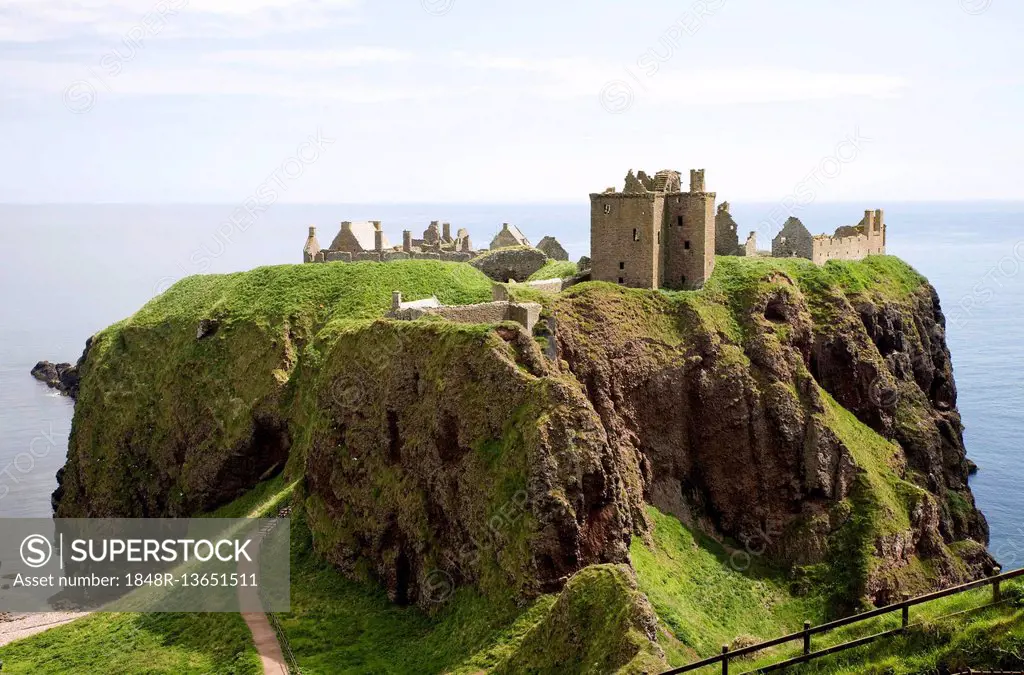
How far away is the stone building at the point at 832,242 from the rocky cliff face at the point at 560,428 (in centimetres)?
180

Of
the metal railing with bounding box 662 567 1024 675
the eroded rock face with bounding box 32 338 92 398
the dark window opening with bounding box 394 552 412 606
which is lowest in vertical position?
the eroded rock face with bounding box 32 338 92 398

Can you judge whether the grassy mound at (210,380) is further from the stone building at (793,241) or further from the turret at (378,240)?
the stone building at (793,241)

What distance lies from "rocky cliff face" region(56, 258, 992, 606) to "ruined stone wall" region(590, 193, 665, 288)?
219 centimetres

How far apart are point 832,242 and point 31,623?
60.0 metres

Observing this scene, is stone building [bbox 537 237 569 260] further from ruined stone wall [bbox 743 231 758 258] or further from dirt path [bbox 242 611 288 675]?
dirt path [bbox 242 611 288 675]

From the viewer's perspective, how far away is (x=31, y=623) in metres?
68.9

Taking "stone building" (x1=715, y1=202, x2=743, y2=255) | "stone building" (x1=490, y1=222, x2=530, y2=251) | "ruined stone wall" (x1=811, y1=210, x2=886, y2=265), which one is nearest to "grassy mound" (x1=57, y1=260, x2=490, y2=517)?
"stone building" (x1=490, y1=222, x2=530, y2=251)

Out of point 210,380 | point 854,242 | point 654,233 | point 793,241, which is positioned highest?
point 654,233

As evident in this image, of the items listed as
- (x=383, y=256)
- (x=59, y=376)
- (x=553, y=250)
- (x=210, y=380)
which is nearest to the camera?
(x=210, y=380)

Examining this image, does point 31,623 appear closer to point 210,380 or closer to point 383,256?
point 210,380

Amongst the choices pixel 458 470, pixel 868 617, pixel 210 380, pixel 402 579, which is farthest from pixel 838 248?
pixel 868 617

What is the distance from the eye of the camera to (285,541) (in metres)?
60.7

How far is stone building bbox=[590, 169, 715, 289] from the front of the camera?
228 feet

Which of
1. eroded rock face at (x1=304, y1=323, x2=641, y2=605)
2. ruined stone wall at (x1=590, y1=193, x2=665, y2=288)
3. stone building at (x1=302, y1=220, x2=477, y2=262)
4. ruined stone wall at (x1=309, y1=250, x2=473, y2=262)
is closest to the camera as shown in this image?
eroded rock face at (x1=304, y1=323, x2=641, y2=605)
